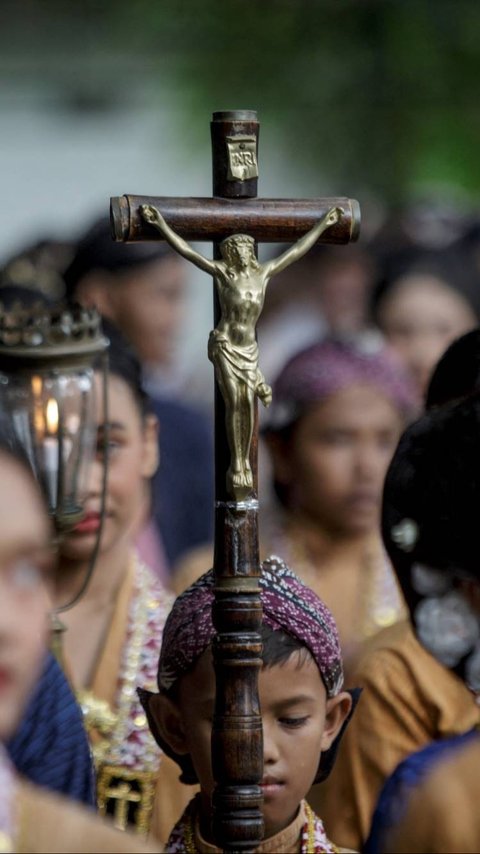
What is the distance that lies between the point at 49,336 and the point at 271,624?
848 millimetres

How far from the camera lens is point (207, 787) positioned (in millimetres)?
4137

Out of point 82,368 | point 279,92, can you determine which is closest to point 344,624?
point 82,368

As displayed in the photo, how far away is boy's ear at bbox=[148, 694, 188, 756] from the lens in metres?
4.23

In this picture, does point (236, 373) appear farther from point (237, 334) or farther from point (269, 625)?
point (269, 625)

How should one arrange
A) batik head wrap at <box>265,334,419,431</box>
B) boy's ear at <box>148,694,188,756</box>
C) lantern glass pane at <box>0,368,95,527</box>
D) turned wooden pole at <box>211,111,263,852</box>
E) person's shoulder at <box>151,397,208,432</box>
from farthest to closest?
person's shoulder at <box>151,397,208,432</box>, batik head wrap at <box>265,334,419,431</box>, lantern glass pane at <box>0,368,95,527</box>, boy's ear at <box>148,694,188,756</box>, turned wooden pole at <box>211,111,263,852</box>

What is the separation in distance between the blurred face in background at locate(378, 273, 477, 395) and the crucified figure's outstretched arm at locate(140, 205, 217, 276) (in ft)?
16.2

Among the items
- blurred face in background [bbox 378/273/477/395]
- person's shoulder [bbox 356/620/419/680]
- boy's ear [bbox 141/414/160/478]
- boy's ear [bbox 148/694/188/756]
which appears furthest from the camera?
blurred face in background [bbox 378/273/477/395]

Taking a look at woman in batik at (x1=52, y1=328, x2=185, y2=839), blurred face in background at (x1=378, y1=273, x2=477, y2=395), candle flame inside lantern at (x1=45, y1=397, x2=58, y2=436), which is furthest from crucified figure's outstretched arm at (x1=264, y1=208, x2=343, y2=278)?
blurred face in background at (x1=378, y1=273, x2=477, y2=395)

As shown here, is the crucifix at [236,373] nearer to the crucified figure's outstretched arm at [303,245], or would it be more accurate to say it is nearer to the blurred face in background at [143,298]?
the crucified figure's outstretched arm at [303,245]

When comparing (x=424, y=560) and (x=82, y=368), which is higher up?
(x=82, y=368)

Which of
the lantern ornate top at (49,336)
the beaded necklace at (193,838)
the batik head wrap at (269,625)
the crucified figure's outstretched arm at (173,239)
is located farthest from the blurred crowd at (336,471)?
the crucified figure's outstretched arm at (173,239)

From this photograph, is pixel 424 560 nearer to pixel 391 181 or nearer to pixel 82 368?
pixel 82 368

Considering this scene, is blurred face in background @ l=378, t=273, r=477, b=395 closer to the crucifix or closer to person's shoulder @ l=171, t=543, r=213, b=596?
person's shoulder @ l=171, t=543, r=213, b=596

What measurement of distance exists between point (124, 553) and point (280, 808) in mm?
1667
